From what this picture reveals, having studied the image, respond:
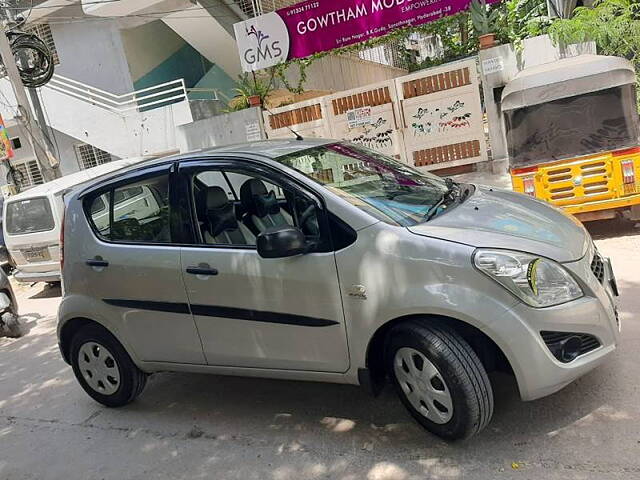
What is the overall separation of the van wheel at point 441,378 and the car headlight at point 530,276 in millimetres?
381

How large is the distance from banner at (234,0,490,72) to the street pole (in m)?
4.32

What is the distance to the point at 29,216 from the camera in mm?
8633

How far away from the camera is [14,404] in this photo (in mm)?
4891

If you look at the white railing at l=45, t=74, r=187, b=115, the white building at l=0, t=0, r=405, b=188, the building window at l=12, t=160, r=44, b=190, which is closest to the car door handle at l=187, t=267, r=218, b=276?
the white building at l=0, t=0, r=405, b=188

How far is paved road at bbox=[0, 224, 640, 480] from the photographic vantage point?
2.91 meters

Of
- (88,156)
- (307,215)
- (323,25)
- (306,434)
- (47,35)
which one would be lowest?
(306,434)

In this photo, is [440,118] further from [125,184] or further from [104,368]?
[104,368]

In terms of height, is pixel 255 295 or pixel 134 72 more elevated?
pixel 134 72

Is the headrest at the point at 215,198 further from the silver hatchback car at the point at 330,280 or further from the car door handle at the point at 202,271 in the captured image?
the car door handle at the point at 202,271

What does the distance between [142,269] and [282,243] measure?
1199 millimetres

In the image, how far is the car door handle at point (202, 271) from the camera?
346 centimetres

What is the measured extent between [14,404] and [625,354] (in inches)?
188

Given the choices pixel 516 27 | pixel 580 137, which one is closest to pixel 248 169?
pixel 580 137

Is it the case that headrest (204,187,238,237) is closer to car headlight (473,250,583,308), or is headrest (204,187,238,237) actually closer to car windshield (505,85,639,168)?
car headlight (473,250,583,308)
